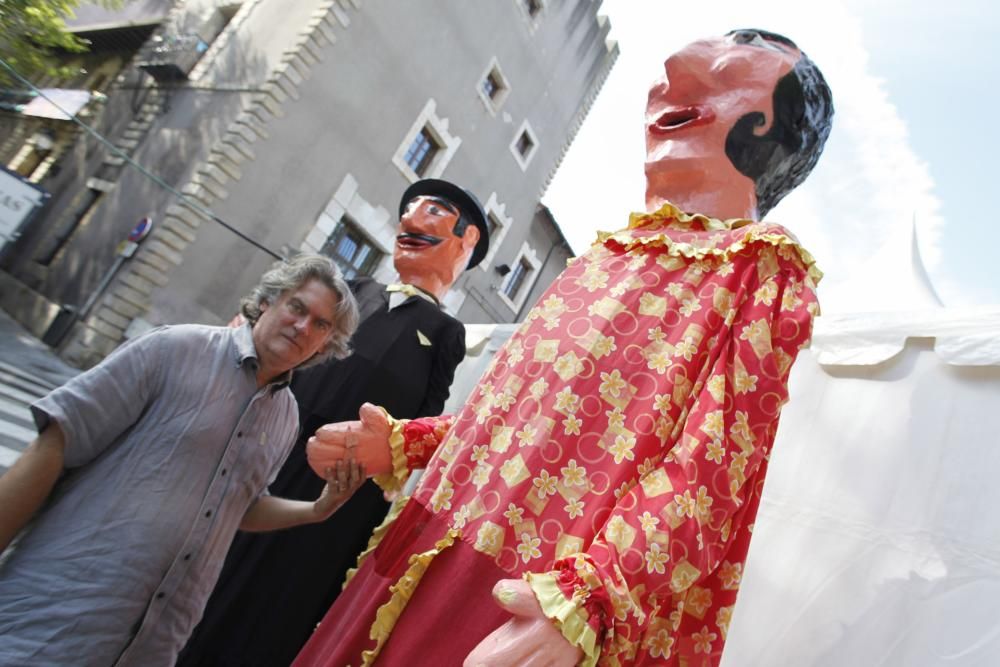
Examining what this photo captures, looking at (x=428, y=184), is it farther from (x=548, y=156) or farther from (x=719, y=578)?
(x=548, y=156)

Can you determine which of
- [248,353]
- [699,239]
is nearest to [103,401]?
[248,353]

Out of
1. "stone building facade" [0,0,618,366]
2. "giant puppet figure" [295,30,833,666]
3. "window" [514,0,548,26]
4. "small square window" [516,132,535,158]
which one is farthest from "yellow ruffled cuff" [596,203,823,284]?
"small square window" [516,132,535,158]

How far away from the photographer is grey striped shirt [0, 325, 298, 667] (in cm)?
122

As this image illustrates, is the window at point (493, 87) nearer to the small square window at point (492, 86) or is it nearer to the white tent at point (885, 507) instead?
the small square window at point (492, 86)

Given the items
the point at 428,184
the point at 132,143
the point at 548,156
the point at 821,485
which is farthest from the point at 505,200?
the point at 821,485

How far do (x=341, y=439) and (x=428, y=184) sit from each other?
222 cm

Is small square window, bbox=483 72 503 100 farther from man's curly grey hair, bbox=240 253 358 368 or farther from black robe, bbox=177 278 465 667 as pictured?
man's curly grey hair, bbox=240 253 358 368

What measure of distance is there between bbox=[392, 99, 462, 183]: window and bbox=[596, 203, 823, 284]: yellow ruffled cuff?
10103 millimetres

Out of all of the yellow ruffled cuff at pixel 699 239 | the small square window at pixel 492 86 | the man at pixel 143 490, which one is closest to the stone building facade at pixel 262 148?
the small square window at pixel 492 86

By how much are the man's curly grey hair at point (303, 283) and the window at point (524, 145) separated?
40.3 ft

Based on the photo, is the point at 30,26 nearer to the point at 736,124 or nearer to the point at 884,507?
the point at 736,124

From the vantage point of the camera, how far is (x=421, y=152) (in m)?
11.6

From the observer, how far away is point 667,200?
1.56m

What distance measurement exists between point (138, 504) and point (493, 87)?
12.8 meters
